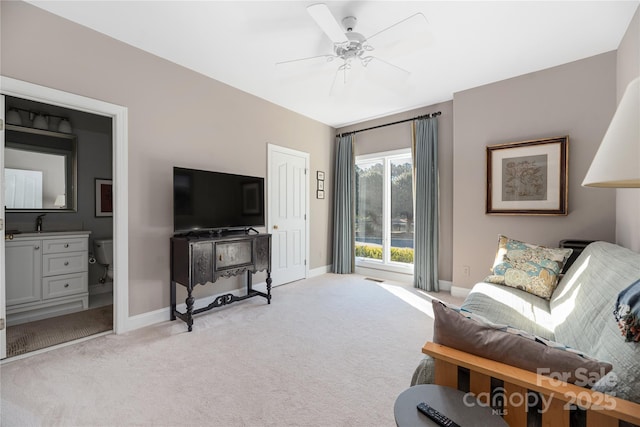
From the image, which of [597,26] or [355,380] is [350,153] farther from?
[355,380]

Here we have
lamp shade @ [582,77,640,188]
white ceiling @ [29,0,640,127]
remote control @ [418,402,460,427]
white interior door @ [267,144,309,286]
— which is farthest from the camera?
white interior door @ [267,144,309,286]

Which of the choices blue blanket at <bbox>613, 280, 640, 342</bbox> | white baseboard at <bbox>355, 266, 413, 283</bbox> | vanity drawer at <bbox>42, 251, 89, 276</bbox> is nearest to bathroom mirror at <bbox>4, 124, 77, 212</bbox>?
vanity drawer at <bbox>42, 251, 89, 276</bbox>

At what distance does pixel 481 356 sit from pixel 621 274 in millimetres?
1003

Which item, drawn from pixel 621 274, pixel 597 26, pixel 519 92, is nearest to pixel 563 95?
pixel 519 92

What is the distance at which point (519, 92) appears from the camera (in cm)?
329

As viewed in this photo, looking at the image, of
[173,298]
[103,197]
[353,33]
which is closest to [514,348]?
[353,33]

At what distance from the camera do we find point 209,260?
2912 mm

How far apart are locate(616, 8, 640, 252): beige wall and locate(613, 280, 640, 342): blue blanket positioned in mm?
1675

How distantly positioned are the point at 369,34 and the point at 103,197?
4.03m

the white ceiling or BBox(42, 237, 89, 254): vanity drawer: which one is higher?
the white ceiling

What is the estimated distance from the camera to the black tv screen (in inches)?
113

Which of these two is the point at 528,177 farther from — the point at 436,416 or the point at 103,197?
the point at 103,197

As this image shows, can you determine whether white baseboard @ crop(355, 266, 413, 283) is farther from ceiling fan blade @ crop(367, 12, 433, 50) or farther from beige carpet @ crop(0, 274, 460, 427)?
ceiling fan blade @ crop(367, 12, 433, 50)

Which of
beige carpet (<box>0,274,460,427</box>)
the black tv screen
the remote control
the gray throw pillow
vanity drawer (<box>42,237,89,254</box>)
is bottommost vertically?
beige carpet (<box>0,274,460,427</box>)
